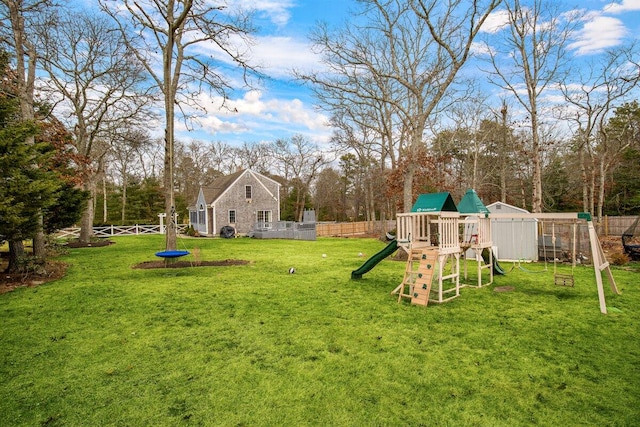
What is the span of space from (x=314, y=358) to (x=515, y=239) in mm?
11823

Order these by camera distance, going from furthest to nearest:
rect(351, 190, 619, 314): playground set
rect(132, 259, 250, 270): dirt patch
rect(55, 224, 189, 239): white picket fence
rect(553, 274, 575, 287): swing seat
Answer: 1. rect(55, 224, 189, 239): white picket fence
2. rect(132, 259, 250, 270): dirt patch
3. rect(553, 274, 575, 287): swing seat
4. rect(351, 190, 619, 314): playground set

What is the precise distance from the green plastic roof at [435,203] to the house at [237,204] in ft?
72.1

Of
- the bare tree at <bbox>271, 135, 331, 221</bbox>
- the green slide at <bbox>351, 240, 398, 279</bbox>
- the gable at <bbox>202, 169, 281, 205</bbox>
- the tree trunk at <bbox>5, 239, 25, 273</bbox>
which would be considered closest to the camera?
the green slide at <bbox>351, 240, 398, 279</bbox>

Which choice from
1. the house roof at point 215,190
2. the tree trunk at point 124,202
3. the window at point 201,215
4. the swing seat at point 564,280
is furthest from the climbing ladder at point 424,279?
the tree trunk at point 124,202

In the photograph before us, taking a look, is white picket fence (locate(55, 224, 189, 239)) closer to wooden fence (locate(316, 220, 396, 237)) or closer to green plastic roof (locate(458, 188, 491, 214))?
wooden fence (locate(316, 220, 396, 237))

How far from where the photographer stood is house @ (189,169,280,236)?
27314mm

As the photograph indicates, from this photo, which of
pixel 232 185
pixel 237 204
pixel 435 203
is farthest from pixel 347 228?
pixel 435 203

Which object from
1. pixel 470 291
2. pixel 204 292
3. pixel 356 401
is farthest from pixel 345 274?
pixel 356 401

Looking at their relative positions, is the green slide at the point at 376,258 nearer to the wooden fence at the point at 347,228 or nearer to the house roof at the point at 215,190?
the wooden fence at the point at 347,228

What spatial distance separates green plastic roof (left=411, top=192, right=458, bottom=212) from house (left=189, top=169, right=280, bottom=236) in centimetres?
2198

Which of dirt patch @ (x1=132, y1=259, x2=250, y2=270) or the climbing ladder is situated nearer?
the climbing ladder

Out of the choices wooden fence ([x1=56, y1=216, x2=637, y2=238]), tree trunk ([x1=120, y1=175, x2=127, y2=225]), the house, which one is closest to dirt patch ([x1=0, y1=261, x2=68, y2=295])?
wooden fence ([x1=56, y1=216, x2=637, y2=238])

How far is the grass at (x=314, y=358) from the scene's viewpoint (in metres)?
3.03

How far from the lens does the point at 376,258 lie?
839cm
